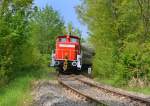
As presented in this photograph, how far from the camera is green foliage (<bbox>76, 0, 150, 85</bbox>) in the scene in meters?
23.9

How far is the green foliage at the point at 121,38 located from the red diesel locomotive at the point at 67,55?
2.50 m

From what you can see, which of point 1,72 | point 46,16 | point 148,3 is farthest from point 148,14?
point 46,16

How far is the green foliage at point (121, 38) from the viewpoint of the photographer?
23859mm

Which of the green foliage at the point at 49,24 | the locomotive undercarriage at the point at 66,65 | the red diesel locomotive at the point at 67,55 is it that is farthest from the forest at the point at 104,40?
Answer: the green foliage at the point at 49,24

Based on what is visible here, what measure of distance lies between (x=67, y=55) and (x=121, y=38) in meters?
7.53

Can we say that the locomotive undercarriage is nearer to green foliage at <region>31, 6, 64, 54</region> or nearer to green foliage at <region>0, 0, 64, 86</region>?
green foliage at <region>0, 0, 64, 86</region>

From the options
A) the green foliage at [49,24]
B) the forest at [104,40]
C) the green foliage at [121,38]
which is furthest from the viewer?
the green foliage at [49,24]

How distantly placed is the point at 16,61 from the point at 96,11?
858cm

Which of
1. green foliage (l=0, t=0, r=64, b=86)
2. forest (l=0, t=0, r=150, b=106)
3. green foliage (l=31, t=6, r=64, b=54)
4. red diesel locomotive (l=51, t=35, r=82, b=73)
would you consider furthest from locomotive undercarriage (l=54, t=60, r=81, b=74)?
green foliage (l=31, t=6, r=64, b=54)

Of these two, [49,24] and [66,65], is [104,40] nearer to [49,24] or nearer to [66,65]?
[66,65]

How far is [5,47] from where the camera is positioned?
2155cm

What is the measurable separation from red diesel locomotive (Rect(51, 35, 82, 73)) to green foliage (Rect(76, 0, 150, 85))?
250cm

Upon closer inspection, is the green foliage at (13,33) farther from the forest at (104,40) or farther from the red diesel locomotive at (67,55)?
the red diesel locomotive at (67,55)

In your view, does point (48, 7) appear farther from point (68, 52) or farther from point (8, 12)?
point (8, 12)
